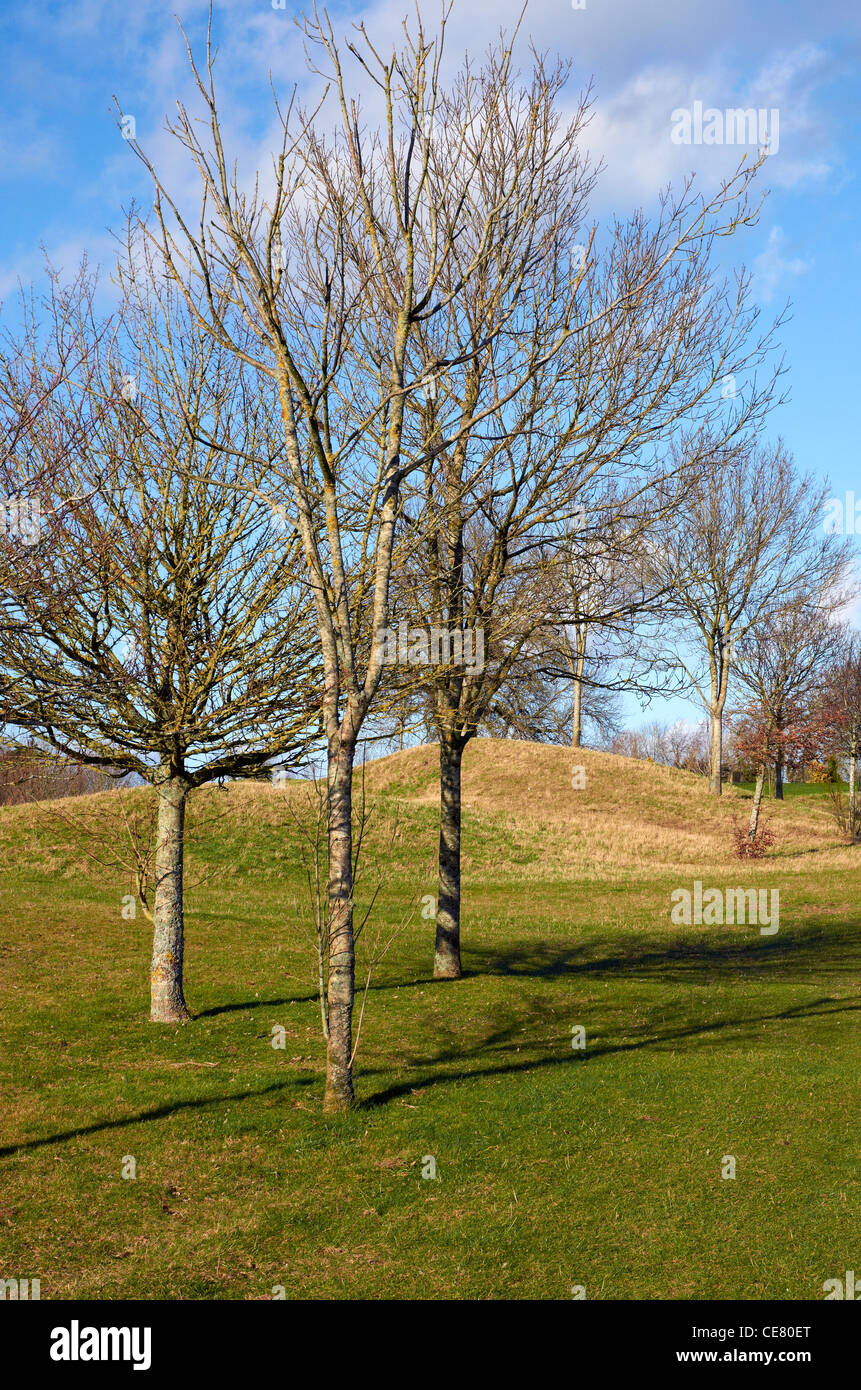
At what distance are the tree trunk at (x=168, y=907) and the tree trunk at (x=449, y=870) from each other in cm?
542

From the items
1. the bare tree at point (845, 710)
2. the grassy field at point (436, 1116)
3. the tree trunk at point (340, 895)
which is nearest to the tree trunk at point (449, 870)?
the grassy field at point (436, 1116)

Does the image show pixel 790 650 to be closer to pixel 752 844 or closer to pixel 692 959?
pixel 752 844

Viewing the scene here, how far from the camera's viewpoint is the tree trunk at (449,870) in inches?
687

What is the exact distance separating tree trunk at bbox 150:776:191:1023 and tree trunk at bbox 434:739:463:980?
542cm

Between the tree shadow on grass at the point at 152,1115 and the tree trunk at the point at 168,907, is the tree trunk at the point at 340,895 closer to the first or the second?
the tree shadow on grass at the point at 152,1115

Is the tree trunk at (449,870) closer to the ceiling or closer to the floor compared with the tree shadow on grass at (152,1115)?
closer to the ceiling

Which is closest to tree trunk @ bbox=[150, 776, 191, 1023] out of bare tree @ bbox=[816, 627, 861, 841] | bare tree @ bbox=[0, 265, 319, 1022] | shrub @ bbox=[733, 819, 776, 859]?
bare tree @ bbox=[0, 265, 319, 1022]

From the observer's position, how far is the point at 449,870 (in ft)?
57.4

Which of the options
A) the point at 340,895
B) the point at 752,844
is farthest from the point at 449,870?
the point at 752,844

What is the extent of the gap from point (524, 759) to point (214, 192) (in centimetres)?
4097

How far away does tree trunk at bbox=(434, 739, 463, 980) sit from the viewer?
57.3 ft
